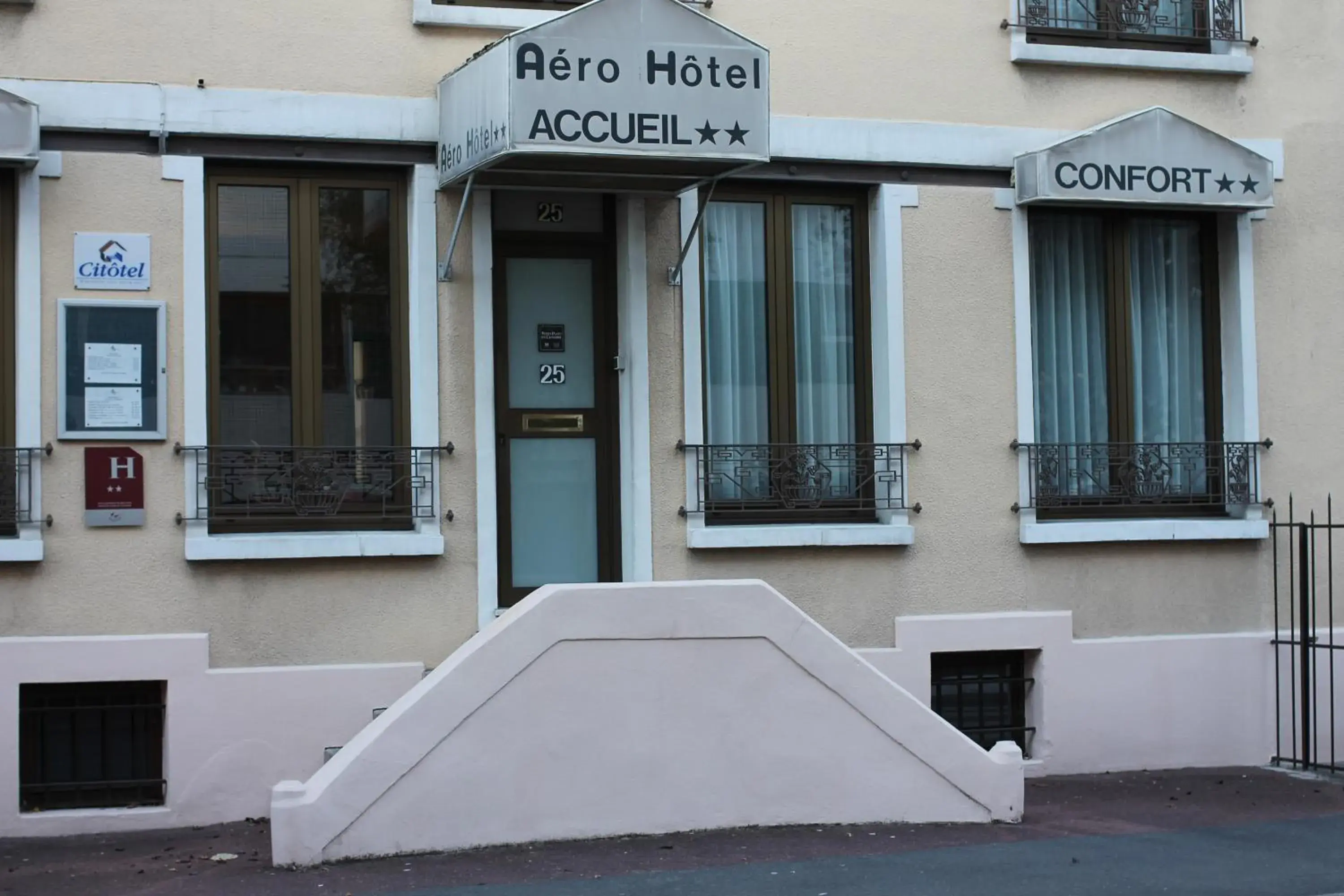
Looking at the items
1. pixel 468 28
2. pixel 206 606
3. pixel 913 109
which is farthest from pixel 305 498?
pixel 913 109

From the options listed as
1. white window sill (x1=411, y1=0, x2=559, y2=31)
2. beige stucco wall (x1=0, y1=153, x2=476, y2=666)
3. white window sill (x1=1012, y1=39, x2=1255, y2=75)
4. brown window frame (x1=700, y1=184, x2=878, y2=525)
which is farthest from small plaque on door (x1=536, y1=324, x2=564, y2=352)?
white window sill (x1=1012, y1=39, x2=1255, y2=75)

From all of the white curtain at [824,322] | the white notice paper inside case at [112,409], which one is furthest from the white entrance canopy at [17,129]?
the white curtain at [824,322]

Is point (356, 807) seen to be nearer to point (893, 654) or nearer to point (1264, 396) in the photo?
point (893, 654)

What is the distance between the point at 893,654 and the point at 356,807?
11.9ft

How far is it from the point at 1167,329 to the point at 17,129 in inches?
279

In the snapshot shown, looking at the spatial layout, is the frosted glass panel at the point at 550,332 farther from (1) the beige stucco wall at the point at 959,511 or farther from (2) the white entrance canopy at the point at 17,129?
(2) the white entrance canopy at the point at 17,129

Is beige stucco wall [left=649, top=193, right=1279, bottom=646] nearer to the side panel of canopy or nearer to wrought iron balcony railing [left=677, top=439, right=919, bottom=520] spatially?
wrought iron balcony railing [left=677, top=439, right=919, bottom=520]

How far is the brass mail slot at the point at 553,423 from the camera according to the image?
1032cm

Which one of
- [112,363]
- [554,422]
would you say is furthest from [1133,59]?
[112,363]

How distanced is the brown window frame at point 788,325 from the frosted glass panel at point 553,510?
75 centimetres

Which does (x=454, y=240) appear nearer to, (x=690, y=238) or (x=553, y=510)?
(x=690, y=238)

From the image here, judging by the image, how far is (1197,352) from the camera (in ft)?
37.4

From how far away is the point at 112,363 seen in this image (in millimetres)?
9312

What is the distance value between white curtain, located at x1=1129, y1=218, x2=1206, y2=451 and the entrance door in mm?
3506
